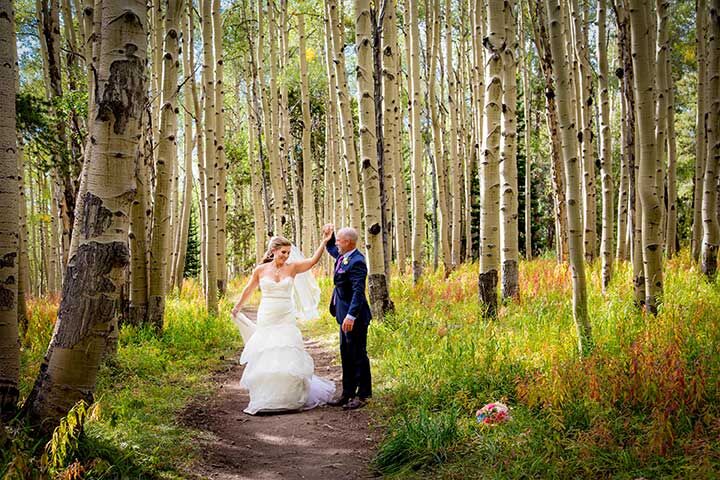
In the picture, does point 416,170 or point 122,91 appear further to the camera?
point 416,170

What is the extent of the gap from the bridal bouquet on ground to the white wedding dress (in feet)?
6.73

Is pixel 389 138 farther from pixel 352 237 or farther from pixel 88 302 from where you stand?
pixel 88 302

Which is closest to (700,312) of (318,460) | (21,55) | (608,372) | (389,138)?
(608,372)

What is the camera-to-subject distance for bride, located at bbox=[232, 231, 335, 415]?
5723 millimetres

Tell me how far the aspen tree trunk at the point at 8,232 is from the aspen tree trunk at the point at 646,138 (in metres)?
5.61

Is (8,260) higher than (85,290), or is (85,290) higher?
(8,260)

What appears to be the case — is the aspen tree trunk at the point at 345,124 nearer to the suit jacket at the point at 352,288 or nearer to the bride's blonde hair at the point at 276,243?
the bride's blonde hair at the point at 276,243

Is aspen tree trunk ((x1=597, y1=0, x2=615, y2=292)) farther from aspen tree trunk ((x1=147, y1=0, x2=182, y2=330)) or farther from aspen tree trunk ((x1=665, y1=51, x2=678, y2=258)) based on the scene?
aspen tree trunk ((x1=147, y1=0, x2=182, y2=330))

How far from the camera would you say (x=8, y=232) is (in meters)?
4.14

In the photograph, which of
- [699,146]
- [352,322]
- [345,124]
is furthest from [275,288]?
[699,146]

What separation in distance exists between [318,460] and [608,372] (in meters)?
2.38

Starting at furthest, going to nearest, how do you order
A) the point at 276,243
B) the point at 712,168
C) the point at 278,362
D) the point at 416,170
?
the point at 416,170
the point at 712,168
the point at 276,243
the point at 278,362

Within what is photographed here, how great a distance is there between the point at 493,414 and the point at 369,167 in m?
4.87

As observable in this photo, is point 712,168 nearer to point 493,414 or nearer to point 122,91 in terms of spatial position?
point 493,414
